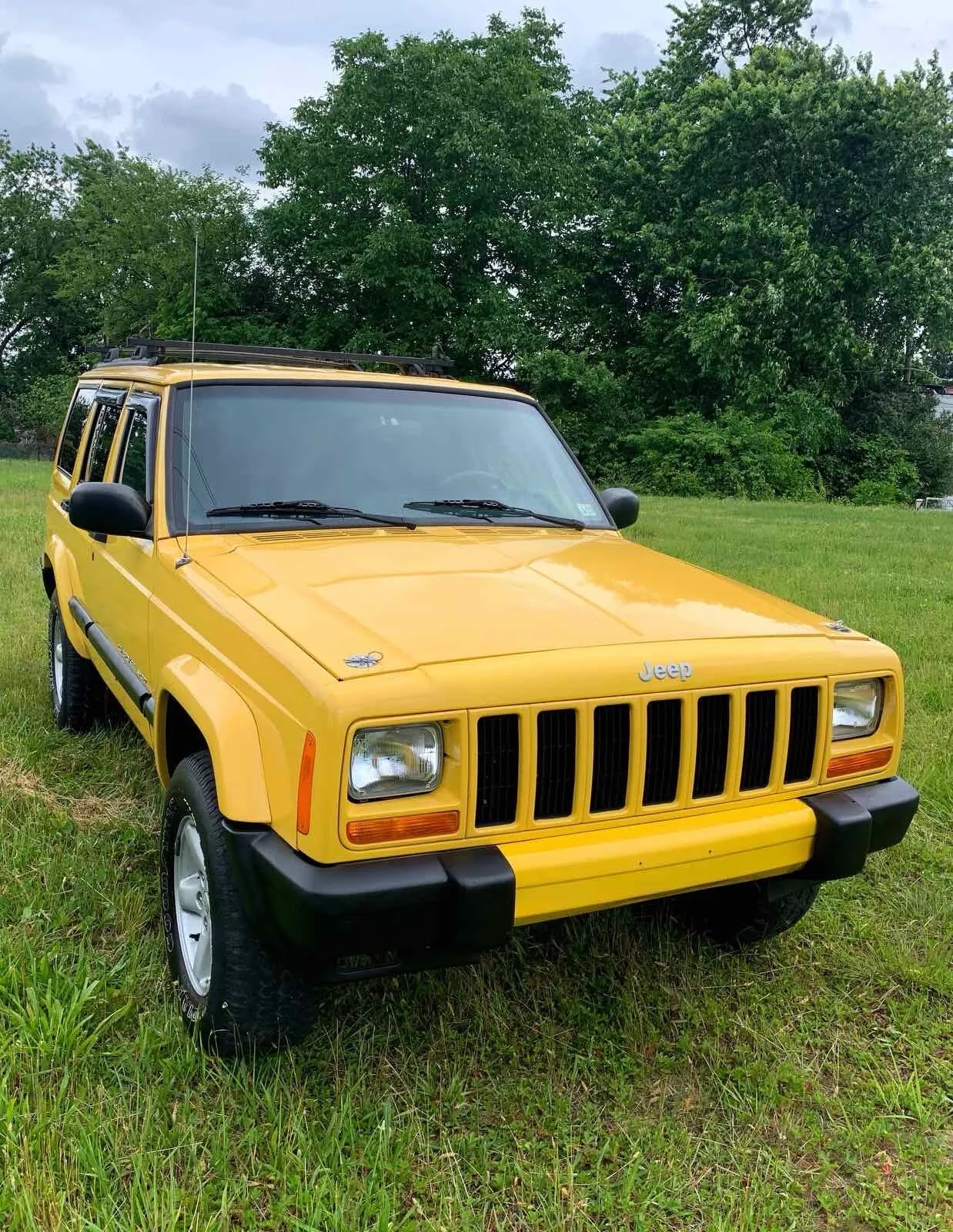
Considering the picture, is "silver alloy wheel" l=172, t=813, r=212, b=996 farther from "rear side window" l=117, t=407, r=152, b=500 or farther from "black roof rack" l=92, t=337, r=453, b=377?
"black roof rack" l=92, t=337, r=453, b=377

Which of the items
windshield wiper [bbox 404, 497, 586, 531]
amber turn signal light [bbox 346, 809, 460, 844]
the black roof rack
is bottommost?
amber turn signal light [bbox 346, 809, 460, 844]

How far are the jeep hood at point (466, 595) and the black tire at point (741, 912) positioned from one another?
826mm

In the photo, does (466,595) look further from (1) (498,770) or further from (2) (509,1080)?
(2) (509,1080)

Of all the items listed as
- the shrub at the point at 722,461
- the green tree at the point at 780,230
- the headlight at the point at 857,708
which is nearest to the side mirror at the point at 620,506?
the headlight at the point at 857,708

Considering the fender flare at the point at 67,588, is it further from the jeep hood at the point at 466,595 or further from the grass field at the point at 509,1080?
the jeep hood at the point at 466,595

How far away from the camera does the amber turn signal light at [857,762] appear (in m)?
2.73

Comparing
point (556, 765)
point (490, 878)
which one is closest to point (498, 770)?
point (556, 765)

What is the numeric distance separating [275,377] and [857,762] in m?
2.50

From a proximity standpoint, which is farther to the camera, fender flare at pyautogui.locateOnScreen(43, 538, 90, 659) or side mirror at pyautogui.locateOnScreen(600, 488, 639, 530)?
fender flare at pyautogui.locateOnScreen(43, 538, 90, 659)

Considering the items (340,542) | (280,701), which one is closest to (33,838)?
(340,542)

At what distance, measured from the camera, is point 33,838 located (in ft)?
12.4

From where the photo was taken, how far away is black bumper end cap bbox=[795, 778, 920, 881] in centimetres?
258

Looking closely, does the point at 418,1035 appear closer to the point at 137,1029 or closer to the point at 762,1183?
the point at 137,1029

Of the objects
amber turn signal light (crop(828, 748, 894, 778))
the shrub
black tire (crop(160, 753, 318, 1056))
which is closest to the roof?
black tire (crop(160, 753, 318, 1056))
